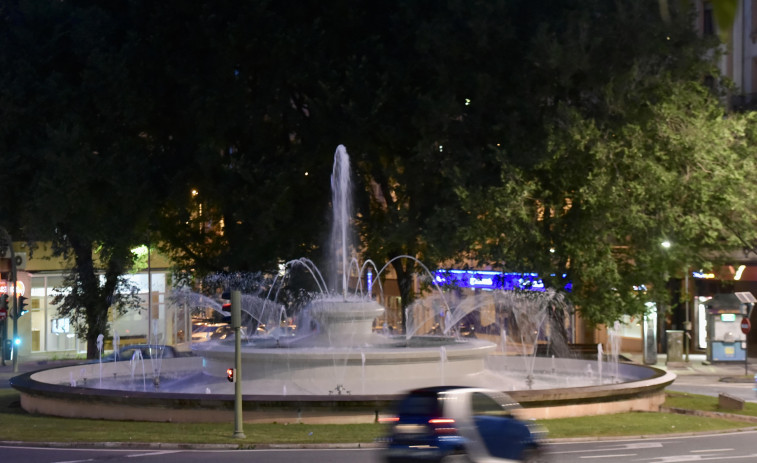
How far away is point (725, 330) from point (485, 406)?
29786 millimetres

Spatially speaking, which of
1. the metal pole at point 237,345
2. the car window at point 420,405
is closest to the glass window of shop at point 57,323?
the metal pole at point 237,345

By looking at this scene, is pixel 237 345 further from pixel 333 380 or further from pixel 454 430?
pixel 454 430

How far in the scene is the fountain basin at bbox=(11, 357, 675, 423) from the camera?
19.1 m

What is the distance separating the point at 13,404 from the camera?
23.8m

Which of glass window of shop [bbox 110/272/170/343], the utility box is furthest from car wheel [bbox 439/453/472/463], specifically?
glass window of shop [bbox 110/272/170/343]

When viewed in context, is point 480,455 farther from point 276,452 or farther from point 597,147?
point 597,147

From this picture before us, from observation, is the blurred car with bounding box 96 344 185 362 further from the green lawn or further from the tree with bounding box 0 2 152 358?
the green lawn

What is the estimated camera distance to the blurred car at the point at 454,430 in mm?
10562

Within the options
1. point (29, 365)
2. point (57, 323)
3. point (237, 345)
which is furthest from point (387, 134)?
point (57, 323)

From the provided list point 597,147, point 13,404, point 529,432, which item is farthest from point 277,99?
point 529,432

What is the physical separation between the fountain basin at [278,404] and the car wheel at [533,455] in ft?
19.0

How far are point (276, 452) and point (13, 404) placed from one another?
10.9m

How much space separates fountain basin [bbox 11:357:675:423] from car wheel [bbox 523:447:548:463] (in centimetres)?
580

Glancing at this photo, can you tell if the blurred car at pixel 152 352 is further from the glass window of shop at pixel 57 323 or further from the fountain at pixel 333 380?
the glass window of shop at pixel 57 323
